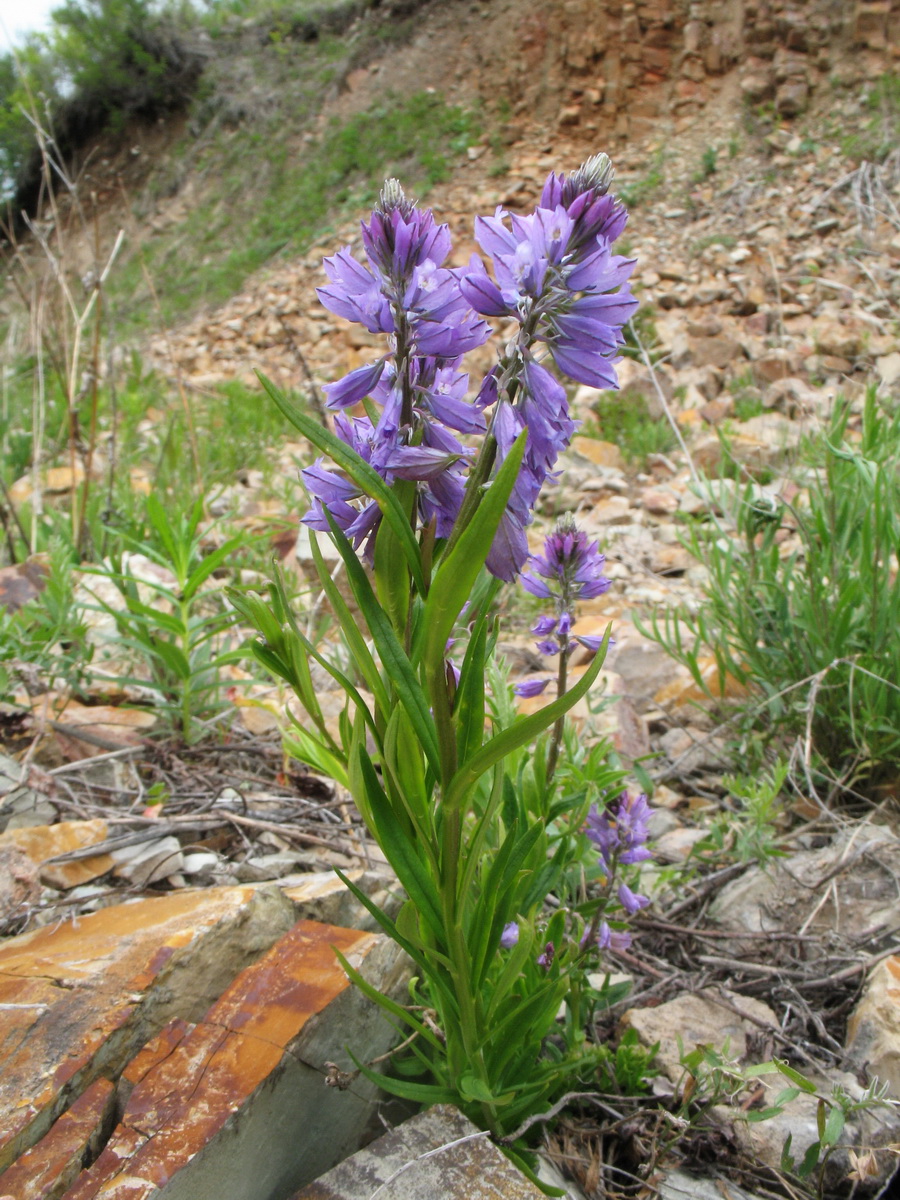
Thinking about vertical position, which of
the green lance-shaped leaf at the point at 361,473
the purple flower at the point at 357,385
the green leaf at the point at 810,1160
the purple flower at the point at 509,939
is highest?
the purple flower at the point at 357,385

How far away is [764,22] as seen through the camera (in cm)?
935

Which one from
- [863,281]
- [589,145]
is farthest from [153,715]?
[589,145]

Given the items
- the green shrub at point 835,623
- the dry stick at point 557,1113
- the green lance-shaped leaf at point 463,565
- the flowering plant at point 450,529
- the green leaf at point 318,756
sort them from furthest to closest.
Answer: the green shrub at point 835,623
the green leaf at point 318,756
the dry stick at point 557,1113
the flowering plant at point 450,529
the green lance-shaped leaf at point 463,565

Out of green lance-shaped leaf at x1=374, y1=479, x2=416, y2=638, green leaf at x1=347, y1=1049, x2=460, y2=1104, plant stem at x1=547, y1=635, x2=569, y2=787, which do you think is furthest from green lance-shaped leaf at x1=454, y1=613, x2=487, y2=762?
green leaf at x1=347, y1=1049, x2=460, y2=1104

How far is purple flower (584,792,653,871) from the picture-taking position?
1.65 metres

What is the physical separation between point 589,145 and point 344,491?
422 inches

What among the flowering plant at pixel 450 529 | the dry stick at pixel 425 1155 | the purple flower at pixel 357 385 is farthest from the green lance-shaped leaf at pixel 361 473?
the dry stick at pixel 425 1155

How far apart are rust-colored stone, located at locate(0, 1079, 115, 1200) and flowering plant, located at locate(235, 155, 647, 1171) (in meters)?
0.43

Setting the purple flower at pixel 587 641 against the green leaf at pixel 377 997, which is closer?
the green leaf at pixel 377 997

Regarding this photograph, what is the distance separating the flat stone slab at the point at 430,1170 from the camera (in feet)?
3.82

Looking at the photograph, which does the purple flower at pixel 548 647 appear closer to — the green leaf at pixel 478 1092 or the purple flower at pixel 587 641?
the purple flower at pixel 587 641

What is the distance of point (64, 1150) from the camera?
44.9 inches

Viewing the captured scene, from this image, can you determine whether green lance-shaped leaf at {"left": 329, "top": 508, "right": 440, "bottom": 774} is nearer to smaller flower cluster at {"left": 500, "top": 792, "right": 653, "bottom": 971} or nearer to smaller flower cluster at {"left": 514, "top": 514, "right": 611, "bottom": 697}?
smaller flower cluster at {"left": 514, "top": 514, "right": 611, "bottom": 697}

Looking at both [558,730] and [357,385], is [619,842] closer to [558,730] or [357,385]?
[558,730]
